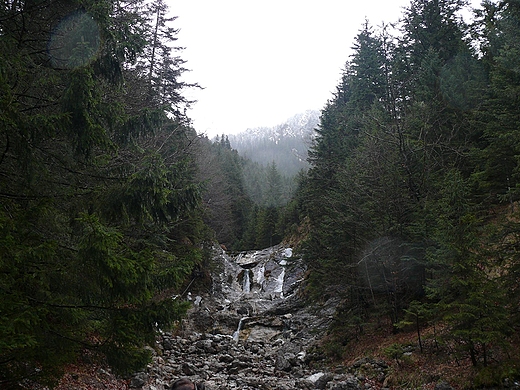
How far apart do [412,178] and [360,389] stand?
8.45m

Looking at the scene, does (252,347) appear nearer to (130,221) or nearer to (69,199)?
(130,221)

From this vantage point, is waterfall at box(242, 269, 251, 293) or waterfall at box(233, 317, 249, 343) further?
waterfall at box(242, 269, 251, 293)

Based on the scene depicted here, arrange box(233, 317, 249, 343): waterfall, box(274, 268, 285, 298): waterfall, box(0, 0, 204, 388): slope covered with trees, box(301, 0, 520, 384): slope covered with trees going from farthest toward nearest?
box(274, 268, 285, 298): waterfall
box(233, 317, 249, 343): waterfall
box(301, 0, 520, 384): slope covered with trees
box(0, 0, 204, 388): slope covered with trees

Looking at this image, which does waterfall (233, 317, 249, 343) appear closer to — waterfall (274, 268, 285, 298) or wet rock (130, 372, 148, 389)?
waterfall (274, 268, 285, 298)

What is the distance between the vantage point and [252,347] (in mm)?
18531

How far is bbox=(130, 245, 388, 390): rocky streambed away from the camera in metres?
12.2

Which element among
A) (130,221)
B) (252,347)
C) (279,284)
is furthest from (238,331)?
(130,221)

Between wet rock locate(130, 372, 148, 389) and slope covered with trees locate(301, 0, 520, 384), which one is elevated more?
slope covered with trees locate(301, 0, 520, 384)

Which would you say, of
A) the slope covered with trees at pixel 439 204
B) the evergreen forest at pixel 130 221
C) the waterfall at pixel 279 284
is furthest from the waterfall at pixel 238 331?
the waterfall at pixel 279 284

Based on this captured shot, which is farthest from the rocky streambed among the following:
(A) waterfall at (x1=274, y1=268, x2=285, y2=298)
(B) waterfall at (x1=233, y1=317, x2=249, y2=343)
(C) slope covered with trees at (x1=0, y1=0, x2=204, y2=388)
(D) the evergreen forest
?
(C) slope covered with trees at (x1=0, y1=0, x2=204, y2=388)

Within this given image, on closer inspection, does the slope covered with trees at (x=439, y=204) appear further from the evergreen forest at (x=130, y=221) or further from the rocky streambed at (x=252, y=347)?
the rocky streambed at (x=252, y=347)

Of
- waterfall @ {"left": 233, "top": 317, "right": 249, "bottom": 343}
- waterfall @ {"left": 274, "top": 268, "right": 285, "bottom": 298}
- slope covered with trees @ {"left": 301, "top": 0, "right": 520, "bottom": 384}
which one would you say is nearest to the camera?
slope covered with trees @ {"left": 301, "top": 0, "right": 520, "bottom": 384}

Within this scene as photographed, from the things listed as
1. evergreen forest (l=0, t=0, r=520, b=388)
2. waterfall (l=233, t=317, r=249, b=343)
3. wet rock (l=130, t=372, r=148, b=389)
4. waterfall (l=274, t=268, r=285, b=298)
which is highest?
evergreen forest (l=0, t=0, r=520, b=388)

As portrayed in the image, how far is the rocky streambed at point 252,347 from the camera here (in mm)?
12172
